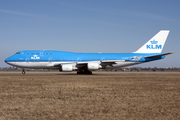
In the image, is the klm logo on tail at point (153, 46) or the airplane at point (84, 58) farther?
the klm logo on tail at point (153, 46)

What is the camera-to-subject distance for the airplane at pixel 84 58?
36.7 metres

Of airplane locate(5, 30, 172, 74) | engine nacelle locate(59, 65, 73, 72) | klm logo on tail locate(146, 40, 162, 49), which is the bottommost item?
engine nacelle locate(59, 65, 73, 72)

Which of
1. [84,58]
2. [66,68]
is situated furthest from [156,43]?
[66,68]

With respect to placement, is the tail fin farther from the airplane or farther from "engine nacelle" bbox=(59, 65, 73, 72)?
"engine nacelle" bbox=(59, 65, 73, 72)

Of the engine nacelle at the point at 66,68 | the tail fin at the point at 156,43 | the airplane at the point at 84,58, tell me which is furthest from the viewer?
the tail fin at the point at 156,43

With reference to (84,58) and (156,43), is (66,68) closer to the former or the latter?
(84,58)

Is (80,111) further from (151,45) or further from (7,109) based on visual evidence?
(151,45)

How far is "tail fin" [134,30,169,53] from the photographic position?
135 feet

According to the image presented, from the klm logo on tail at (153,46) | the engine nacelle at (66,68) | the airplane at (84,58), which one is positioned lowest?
the engine nacelle at (66,68)

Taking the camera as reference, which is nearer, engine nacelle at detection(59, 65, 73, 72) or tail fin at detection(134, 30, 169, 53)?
engine nacelle at detection(59, 65, 73, 72)

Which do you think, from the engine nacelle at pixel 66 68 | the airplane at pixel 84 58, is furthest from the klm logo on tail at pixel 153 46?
the engine nacelle at pixel 66 68

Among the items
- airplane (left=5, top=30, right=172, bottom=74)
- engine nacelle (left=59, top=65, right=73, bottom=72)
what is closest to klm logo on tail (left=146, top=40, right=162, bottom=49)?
airplane (left=5, top=30, right=172, bottom=74)

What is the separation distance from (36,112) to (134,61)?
33574 millimetres

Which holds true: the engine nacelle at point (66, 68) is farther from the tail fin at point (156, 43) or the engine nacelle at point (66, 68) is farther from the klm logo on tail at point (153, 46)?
the klm logo on tail at point (153, 46)
